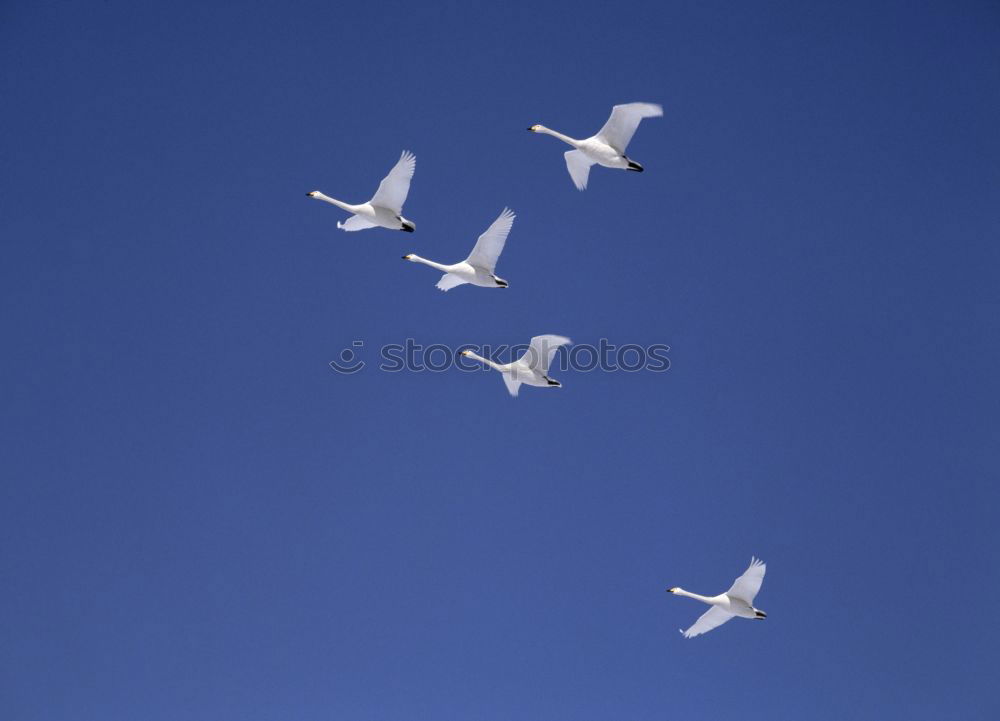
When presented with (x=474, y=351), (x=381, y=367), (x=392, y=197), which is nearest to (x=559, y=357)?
(x=474, y=351)

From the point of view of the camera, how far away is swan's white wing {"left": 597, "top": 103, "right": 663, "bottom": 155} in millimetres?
23594

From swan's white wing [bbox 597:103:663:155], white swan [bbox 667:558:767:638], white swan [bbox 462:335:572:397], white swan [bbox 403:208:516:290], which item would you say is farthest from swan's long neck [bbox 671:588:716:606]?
swan's white wing [bbox 597:103:663:155]

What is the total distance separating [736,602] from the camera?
2709 cm

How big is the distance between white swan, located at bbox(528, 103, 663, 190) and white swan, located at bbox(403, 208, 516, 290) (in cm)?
183

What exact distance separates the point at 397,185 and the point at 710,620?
1080 cm

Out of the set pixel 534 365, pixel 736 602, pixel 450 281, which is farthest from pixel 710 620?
pixel 450 281

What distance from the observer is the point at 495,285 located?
25.1 meters

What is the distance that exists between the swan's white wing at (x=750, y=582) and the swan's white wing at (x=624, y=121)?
26.9ft

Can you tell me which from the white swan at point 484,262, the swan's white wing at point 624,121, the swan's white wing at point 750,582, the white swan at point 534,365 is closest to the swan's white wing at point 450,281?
the white swan at point 484,262

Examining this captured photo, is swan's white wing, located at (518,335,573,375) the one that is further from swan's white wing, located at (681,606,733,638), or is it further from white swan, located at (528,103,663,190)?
swan's white wing, located at (681,606,733,638)

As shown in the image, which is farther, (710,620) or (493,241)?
(710,620)

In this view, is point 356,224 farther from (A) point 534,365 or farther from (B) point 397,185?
(A) point 534,365

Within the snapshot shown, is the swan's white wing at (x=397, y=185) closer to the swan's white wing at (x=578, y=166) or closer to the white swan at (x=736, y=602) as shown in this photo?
the swan's white wing at (x=578, y=166)

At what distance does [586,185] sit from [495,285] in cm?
256
